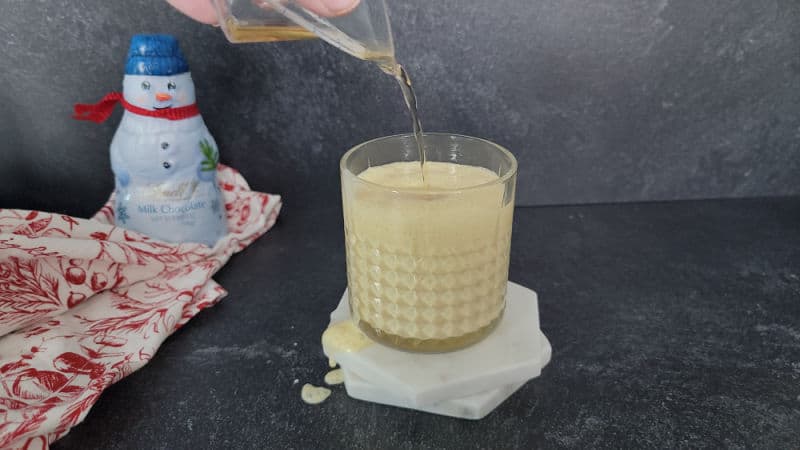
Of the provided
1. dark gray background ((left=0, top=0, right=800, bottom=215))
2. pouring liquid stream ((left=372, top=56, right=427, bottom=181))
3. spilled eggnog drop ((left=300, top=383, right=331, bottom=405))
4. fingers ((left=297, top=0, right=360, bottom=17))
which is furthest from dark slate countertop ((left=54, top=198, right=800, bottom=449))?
fingers ((left=297, top=0, right=360, bottom=17))

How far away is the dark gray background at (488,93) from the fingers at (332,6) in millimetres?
384

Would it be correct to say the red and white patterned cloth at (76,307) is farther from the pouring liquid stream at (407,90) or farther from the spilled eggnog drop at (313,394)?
the pouring liquid stream at (407,90)

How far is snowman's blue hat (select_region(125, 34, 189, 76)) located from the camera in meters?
0.81

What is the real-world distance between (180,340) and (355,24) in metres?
0.42

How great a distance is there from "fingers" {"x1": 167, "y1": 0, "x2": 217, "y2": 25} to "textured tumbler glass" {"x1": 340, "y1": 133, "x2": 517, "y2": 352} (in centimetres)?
28

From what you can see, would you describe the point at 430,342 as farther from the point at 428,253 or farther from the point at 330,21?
the point at 330,21

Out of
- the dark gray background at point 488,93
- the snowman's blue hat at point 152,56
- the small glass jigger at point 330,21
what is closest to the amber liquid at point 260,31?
the small glass jigger at point 330,21

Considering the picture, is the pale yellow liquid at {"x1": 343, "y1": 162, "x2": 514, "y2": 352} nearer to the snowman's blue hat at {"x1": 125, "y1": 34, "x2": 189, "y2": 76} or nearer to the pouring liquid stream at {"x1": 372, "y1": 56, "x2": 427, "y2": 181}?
the pouring liquid stream at {"x1": 372, "y1": 56, "x2": 427, "y2": 181}

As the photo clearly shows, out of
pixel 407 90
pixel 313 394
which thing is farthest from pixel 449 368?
pixel 407 90

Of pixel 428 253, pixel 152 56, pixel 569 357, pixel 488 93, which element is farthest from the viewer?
pixel 488 93

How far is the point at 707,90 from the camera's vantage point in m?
1.01

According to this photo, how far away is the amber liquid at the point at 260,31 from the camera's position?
60 centimetres

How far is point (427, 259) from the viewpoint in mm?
564

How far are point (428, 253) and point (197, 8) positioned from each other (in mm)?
426
